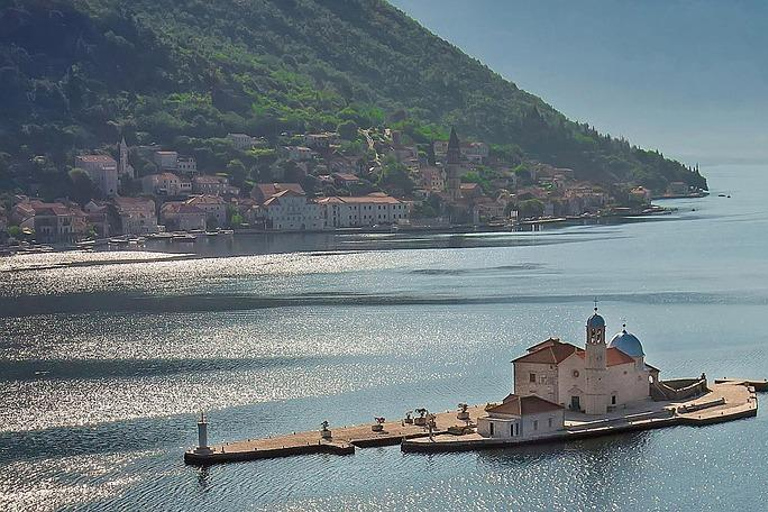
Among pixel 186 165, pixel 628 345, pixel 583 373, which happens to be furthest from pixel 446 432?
pixel 186 165

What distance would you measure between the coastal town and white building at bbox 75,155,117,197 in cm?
10

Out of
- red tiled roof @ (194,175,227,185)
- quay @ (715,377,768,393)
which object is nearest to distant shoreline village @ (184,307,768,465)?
quay @ (715,377,768,393)

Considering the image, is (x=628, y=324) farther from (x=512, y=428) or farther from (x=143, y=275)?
(x=143, y=275)

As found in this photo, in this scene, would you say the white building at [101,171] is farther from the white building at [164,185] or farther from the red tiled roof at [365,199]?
the red tiled roof at [365,199]

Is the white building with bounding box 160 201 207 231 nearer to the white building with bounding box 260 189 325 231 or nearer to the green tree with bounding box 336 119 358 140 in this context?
the white building with bounding box 260 189 325 231

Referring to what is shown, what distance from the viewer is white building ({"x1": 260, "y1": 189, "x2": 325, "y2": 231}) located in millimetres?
154500

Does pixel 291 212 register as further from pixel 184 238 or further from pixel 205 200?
pixel 184 238

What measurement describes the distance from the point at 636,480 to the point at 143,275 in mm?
63451

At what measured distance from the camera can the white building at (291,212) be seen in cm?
15450

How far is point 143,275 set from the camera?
3962 inches

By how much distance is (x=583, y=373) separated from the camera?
157 ft

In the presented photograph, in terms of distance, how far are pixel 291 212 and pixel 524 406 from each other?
111 m

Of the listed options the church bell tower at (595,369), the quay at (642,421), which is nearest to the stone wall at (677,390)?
the quay at (642,421)

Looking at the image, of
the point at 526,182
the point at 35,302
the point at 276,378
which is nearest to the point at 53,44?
the point at 526,182
